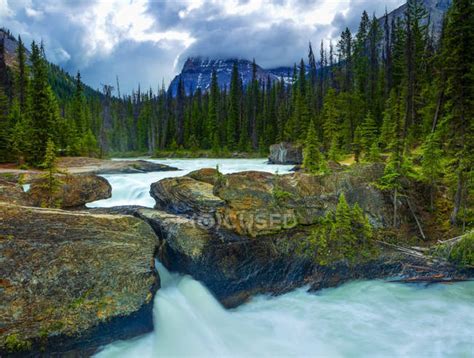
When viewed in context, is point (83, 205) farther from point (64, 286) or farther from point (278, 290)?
point (278, 290)

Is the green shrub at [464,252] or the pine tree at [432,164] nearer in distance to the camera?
the green shrub at [464,252]

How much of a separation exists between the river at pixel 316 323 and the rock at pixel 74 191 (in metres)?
6.39

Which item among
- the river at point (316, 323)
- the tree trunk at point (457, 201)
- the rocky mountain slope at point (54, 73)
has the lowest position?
the river at point (316, 323)

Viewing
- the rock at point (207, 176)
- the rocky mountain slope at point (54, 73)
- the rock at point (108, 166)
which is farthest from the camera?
the rocky mountain slope at point (54, 73)

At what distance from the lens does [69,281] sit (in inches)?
294

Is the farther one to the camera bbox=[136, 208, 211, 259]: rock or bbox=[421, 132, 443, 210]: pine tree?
bbox=[421, 132, 443, 210]: pine tree

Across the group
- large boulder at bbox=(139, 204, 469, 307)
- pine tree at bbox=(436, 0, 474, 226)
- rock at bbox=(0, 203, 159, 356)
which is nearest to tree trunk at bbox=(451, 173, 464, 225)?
pine tree at bbox=(436, 0, 474, 226)

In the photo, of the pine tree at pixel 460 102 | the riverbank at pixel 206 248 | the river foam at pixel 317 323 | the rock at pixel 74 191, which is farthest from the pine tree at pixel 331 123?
the river foam at pixel 317 323

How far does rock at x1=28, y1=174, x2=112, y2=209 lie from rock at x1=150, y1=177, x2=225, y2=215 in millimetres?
3367

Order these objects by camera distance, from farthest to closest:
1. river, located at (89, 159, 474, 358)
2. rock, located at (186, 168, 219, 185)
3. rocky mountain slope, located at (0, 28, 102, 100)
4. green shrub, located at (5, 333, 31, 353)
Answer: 1. rocky mountain slope, located at (0, 28, 102, 100)
2. rock, located at (186, 168, 219, 185)
3. river, located at (89, 159, 474, 358)
4. green shrub, located at (5, 333, 31, 353)

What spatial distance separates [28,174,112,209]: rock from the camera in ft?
42.6

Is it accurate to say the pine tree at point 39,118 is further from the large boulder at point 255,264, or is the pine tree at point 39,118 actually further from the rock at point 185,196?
the large boulder at point 255,264

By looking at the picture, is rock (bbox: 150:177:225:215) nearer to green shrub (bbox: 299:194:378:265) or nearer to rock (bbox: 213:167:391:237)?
rock (bbox: 213:167:391:237)

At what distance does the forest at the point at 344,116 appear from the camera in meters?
14.3
